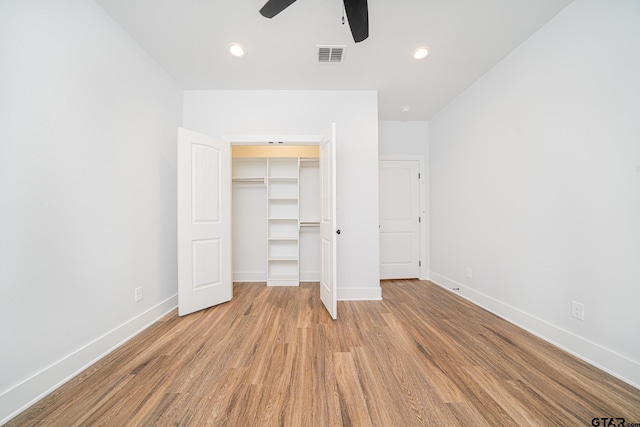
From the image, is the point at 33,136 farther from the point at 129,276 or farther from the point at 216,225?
the point at 216,225

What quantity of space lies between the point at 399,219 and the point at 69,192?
12.9 ft

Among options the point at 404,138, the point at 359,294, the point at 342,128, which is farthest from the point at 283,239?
the point at 404,138

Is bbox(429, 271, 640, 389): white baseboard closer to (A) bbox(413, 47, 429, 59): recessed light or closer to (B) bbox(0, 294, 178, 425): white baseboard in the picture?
(A) bbox(413, 47, 429, 59): recessed light

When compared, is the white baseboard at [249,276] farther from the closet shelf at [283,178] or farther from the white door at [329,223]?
the closet shelf at [283,178]

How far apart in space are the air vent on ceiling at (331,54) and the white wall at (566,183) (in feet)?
5.76

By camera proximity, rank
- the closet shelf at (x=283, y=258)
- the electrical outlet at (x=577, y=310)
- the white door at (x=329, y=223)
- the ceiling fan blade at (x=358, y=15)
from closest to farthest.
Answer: the ceiling fan blade at (x=358, y=15) → the electrical outlet at (x=577, y=310) → the white door at (x=329, y=223) → the closet shelf at (x=283, y=258)

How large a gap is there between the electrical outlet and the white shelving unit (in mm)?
3033

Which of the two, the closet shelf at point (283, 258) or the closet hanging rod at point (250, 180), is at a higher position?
the closet hanging rod at point (250, 180)

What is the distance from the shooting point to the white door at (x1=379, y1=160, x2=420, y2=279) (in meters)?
3.88

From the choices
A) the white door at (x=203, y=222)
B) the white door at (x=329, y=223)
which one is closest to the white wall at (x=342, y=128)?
the white door at (x=329, y=223)

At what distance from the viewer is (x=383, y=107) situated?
3449mm

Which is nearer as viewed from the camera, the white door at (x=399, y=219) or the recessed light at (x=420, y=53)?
the recessed light at (x=420, y=53)

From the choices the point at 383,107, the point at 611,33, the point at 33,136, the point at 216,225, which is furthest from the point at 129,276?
the point at 611,33

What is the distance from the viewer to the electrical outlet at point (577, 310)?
1729 mm
